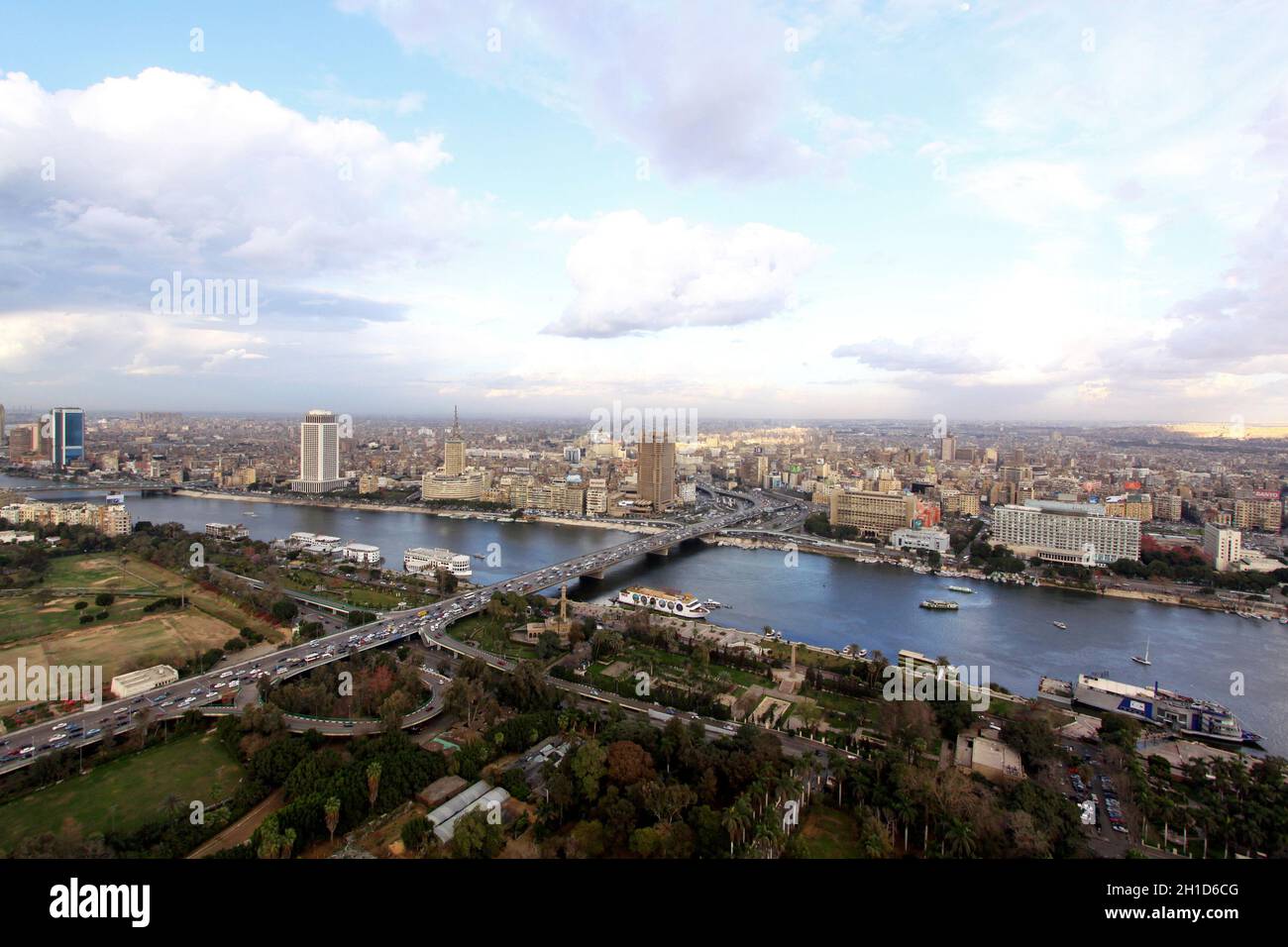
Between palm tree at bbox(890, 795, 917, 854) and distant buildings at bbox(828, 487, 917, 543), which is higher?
distant buildings at bbox(828, 487, 917, 543)

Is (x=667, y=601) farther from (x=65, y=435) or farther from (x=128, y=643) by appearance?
(x=65, y=435)

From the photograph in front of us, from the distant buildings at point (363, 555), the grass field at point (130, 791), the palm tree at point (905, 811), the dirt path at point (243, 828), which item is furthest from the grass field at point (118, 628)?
the palm tree at point (905, 811)

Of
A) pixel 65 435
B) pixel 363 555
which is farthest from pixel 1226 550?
pixel 65 435

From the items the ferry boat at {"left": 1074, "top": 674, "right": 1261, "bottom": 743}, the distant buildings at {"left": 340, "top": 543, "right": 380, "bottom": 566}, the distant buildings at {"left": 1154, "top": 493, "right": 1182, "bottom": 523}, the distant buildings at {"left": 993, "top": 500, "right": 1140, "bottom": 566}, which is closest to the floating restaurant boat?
the ferry boat at {"left": 1074, "top": 674, "right": 1261, "bottom": 743}

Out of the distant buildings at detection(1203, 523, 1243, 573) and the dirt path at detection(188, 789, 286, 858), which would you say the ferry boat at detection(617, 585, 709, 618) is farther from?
the distant buildings at detection(1203, 523, 1243, 573)
